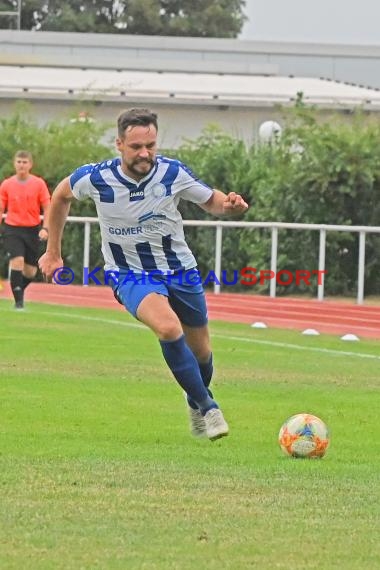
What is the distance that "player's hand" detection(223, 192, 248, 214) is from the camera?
379 inches

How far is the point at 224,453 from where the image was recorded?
9477mm

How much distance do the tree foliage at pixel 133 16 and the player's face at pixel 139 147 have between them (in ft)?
240

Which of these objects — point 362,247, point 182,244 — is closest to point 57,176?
point 362,247

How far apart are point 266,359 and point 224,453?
6.83 meters

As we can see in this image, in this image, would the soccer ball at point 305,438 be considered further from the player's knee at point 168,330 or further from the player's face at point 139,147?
the player's face at point 139,147

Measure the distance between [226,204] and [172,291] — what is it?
0.74 m

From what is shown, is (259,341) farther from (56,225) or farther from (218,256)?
(56,225)

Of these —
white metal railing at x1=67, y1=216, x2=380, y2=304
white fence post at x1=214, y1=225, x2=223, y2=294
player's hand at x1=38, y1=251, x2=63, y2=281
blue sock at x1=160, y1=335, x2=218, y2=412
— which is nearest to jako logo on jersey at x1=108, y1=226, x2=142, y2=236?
player's hand at x1=38, y1=251, x2=63, y2=281

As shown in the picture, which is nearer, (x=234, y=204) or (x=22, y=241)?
(x=234, y=204)

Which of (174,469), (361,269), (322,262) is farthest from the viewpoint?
(322,262)

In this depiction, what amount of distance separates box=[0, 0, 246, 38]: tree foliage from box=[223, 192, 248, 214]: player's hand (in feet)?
241

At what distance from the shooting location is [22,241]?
71.9 feet

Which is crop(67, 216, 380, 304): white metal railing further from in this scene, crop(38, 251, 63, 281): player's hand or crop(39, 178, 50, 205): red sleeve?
crop(38, 251, 63, 281): player's hand

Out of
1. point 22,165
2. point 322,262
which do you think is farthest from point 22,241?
point 322,262
